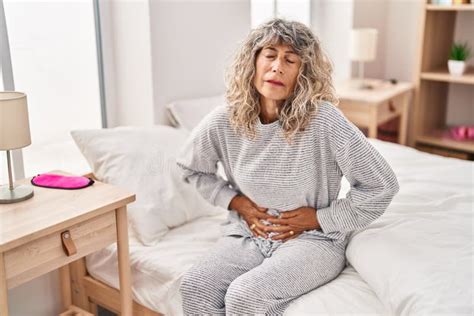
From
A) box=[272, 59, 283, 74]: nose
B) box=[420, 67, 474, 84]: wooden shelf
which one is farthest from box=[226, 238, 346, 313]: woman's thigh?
box=[420, 67, 474, 84]: wooden shelf

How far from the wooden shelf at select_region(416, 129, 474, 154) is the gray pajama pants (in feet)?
6.12

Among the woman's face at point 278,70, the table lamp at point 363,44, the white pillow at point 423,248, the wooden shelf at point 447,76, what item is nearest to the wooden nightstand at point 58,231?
the woman's face at point 278,70

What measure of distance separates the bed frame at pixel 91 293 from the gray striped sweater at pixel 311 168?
382 millimetres

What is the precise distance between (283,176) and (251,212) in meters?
0.17

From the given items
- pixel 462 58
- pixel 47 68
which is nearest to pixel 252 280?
pixel 47 68

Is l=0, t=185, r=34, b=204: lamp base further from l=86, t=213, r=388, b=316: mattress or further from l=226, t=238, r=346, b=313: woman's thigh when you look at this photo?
l=226, t=238, r=346, b=313: woman's thigh

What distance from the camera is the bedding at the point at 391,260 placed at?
133cm

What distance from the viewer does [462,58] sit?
10.3 feet

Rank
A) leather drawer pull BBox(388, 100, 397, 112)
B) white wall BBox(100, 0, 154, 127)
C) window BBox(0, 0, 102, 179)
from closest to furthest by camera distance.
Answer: window BBox(0, 0, 102, 179) → white wall BBox(100, 0, 154, 127) → leather drawer pull BBox(388, 100, 397, 112)

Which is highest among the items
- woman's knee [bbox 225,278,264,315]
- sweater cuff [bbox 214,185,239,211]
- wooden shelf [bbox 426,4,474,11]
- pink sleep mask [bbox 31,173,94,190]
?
wooden shelf [bbox 426,4,474,11]

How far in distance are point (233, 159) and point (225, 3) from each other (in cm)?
102

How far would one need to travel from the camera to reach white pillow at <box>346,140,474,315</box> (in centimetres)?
130

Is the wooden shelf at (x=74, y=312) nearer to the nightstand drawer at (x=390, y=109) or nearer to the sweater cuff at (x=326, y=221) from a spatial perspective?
the sweater cuff at (x=326, y=221)

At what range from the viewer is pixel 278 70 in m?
1.54
